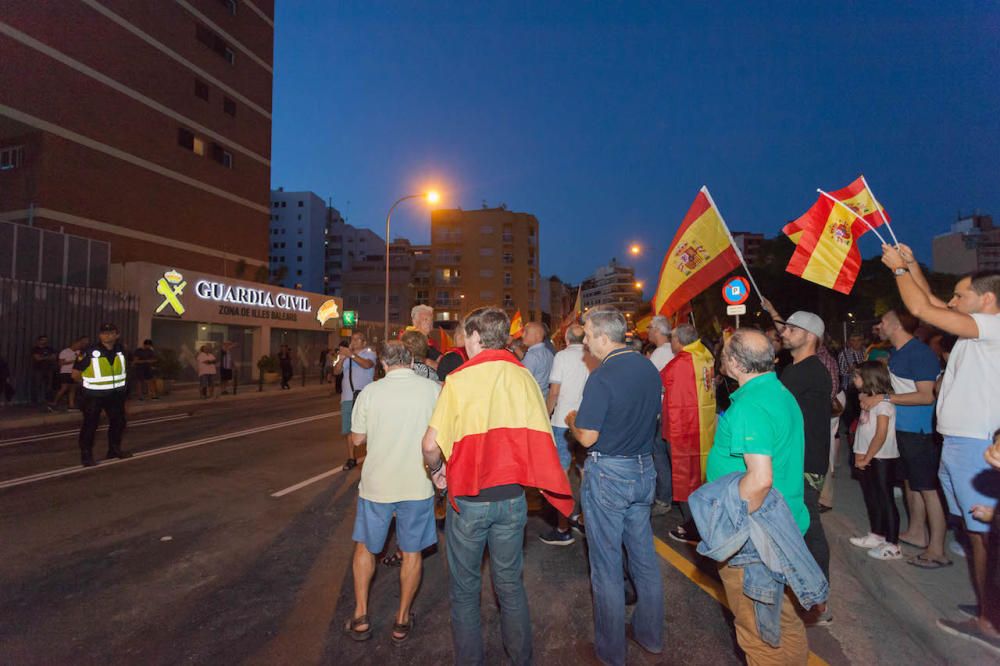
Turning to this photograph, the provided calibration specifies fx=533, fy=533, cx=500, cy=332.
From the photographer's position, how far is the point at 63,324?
16.8m

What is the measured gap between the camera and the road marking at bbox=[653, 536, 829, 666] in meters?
3.92

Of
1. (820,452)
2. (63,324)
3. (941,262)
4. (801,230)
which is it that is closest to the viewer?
(820,452)

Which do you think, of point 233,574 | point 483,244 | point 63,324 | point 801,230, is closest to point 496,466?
point 233,574

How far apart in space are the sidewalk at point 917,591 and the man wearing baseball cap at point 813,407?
1.62ft

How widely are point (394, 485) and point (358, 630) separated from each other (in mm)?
919

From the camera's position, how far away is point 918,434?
4.34 meters

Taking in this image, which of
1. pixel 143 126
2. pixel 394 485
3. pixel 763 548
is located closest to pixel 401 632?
pixel 394 485

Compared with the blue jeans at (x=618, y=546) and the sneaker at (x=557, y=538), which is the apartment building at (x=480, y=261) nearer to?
the sneaker at (x=557, y=538)

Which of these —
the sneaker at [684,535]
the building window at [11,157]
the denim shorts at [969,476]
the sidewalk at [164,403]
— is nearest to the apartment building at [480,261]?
the sidewalk at [164,403]

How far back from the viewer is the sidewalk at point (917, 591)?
312 cm

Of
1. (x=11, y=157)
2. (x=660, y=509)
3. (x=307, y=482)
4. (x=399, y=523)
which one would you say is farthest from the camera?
(x=11, y=157)

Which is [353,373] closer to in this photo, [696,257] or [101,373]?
[101,373]

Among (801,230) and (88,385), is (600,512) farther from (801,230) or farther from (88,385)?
(88,385)

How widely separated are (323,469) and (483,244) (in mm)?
65837
